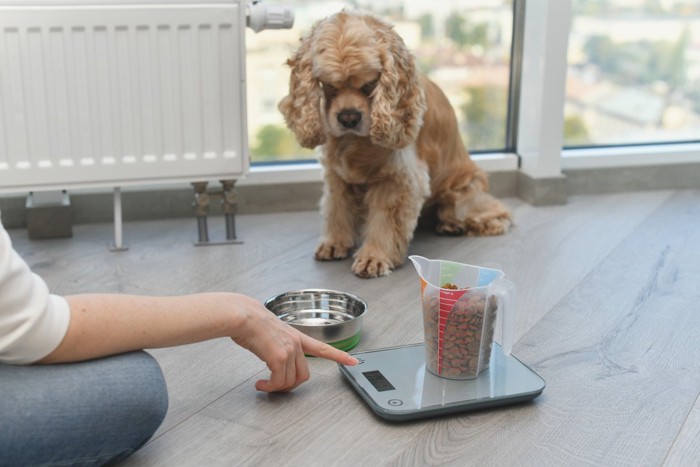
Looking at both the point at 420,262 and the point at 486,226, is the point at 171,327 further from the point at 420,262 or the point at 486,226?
the point at 486,226

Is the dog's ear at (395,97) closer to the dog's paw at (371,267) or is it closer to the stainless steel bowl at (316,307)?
the dog's paw at (371,267)

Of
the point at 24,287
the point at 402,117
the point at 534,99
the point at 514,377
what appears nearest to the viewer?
the point at 24,287

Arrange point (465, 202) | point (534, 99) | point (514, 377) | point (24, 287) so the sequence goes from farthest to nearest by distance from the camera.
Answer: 1. point (534, 99)
2. point (465, 202)
3. point (514, 377)
4. point (24, 287)

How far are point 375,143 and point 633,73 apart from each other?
152 cm

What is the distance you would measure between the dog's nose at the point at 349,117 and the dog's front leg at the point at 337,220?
265 mm

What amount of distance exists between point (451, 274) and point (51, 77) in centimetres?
136

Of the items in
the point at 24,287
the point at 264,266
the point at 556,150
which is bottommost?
the point at 264,266

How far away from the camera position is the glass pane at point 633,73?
3.30 metres

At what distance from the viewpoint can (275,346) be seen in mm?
1508

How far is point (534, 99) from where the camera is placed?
3.08 metres

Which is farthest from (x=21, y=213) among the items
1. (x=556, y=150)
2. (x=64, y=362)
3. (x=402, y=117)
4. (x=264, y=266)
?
(x=556, y=150)

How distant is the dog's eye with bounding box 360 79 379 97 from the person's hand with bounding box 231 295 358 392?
90 centimetres

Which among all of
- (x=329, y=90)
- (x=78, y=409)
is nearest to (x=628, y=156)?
(x=329, y=90)

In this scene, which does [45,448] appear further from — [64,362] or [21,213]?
[21,213]
